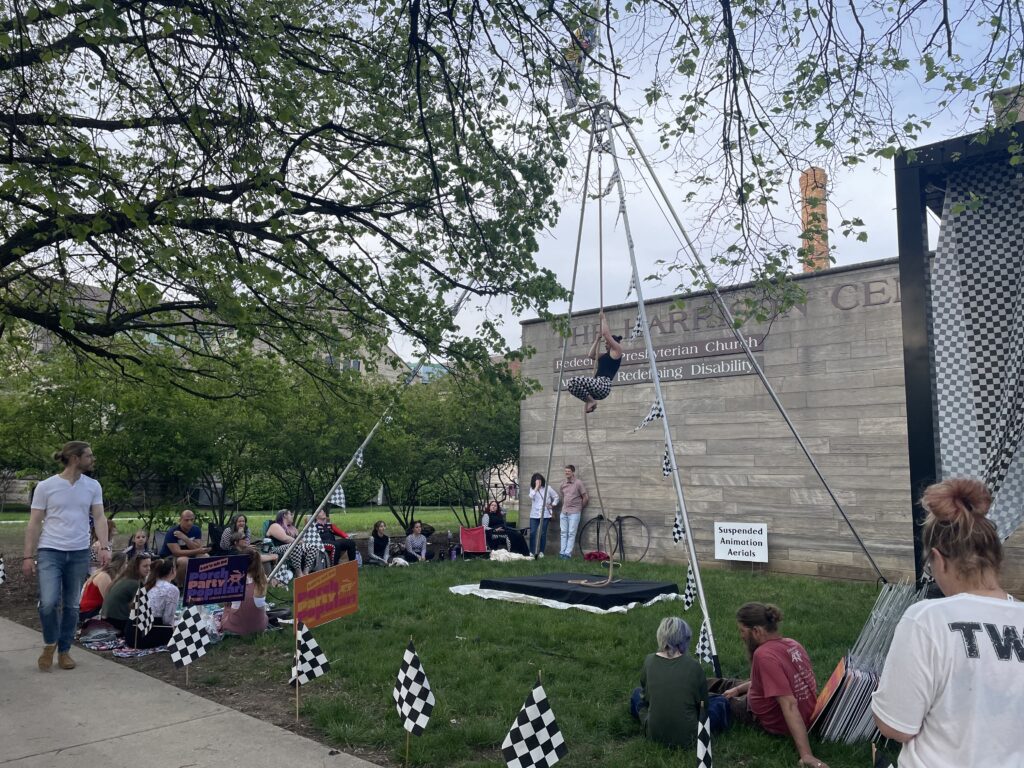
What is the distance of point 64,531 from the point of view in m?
5.98

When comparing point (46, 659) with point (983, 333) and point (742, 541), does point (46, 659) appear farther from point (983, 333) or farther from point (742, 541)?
point (742, 541)

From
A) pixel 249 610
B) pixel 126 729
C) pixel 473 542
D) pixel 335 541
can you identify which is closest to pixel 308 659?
pixel 126 729

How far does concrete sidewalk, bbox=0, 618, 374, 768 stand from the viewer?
443 centimetres

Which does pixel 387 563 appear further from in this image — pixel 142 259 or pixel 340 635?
pixel 142 259

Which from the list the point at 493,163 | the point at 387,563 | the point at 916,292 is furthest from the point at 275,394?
the point at 916,292

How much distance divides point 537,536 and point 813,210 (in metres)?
9.36

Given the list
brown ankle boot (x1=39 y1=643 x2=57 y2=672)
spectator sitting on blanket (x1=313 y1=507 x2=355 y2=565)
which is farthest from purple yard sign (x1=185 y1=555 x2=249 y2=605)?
spectator sitting on blanket (x1=313 y1=507 x2=355 y2=565)

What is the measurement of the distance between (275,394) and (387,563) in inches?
144

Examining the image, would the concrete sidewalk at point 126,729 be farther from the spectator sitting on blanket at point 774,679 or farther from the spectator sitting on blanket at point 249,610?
the spectator sitting on blanket at point 774,679

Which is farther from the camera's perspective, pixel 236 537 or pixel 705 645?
pixel 236 537

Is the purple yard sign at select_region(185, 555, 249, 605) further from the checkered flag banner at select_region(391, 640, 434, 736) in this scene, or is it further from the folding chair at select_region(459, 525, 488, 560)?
the folding chair at select_region(459, 525, 488, 560)

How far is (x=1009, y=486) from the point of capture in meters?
5.07

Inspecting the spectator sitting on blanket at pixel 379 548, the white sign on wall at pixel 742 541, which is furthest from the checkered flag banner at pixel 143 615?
the white sign on wall at pixel 742 541

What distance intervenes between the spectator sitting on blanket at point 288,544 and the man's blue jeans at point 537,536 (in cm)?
429
